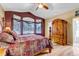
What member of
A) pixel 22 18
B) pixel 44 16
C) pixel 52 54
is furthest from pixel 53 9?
pixel 52 54

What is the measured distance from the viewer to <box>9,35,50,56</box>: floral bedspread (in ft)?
7.66

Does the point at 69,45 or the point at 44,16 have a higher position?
the point at 44,16

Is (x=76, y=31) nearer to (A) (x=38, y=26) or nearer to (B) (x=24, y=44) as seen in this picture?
(A) (x=38, y=26)

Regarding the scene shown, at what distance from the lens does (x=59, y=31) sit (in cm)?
251

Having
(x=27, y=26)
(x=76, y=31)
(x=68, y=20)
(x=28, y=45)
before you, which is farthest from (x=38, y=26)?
(x=76, y=31)

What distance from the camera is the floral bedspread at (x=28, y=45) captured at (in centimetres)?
234

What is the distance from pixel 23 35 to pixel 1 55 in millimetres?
443

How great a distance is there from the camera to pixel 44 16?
96.4 inches

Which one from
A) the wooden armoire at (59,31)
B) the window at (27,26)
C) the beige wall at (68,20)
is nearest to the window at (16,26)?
the window at (27,26)

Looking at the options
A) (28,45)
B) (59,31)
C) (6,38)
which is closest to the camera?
(6,38)

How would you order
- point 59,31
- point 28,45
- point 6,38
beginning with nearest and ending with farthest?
point 6,38
point 28,45
point 59,31

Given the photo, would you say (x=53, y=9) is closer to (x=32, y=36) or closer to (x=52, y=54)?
(x=32, y=36)

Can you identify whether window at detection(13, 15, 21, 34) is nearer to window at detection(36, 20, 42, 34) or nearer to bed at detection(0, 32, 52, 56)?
bed at detection(0, 32, 52, 56)

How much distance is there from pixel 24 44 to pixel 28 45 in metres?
0.07
